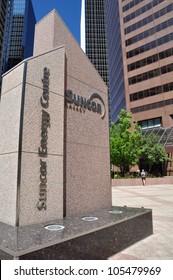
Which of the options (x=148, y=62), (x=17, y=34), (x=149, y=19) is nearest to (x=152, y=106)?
(x=148, y=62)

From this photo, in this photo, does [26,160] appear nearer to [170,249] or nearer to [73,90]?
[73,90]

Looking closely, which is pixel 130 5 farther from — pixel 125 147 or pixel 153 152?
pixel 125 147

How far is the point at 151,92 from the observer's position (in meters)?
43.7

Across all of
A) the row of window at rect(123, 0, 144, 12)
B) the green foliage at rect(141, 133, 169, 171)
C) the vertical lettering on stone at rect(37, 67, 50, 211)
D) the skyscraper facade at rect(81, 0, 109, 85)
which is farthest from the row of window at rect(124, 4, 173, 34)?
the skyscraper facade at rect(81, 0, 109, 85)

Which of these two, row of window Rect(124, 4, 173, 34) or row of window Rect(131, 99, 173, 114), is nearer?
row of window Rect(131, 99, 173, 114)

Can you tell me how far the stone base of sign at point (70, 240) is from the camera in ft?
9.91

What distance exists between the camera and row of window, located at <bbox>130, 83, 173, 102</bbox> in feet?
136

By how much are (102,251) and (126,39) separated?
54.6 m

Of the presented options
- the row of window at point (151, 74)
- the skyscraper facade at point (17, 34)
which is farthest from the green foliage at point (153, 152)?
the skyscraper facade at point (17, 34)

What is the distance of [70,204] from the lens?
5.89 m

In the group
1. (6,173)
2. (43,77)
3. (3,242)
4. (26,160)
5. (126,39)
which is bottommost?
(3,242)

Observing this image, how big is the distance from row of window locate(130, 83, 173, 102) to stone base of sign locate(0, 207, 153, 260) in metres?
41.3

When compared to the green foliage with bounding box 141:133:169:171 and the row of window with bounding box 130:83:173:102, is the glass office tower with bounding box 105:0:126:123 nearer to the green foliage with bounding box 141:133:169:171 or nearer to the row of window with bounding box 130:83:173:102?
the row of window with bounding box 130:83:173:102

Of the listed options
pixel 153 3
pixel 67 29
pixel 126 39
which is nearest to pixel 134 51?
pixel 126 39
